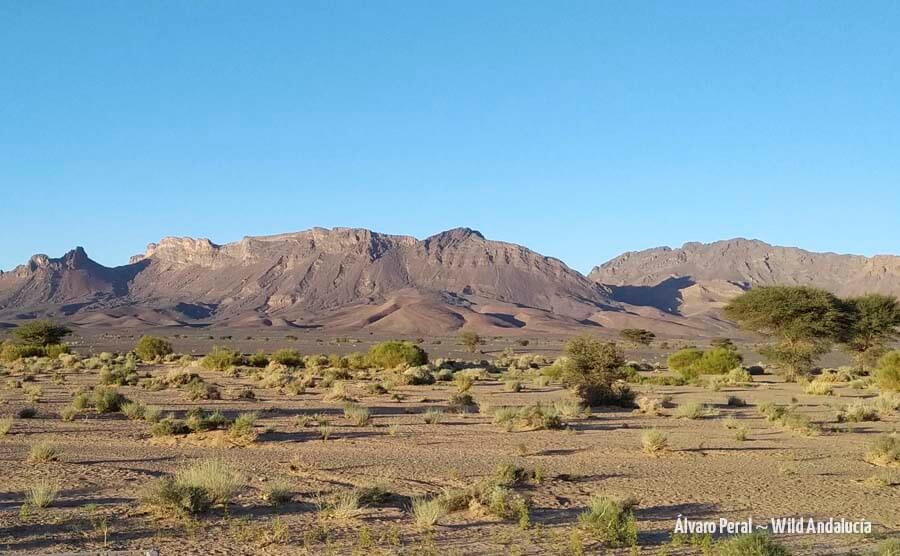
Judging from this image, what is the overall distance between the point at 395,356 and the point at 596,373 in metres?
23.2

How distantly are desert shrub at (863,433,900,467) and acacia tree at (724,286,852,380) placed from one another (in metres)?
29.2

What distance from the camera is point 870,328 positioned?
52.1m

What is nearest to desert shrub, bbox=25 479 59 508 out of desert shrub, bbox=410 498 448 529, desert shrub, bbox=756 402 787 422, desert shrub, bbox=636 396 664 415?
desert shrub, bbox=410 498 448 529

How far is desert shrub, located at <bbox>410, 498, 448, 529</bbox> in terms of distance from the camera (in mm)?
10617

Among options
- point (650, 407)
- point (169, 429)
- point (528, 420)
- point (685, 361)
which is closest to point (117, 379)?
point (169, 429)

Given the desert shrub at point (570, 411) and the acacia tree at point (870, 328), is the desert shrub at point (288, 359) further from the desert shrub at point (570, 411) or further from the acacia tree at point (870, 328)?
the acacia tree at point (870, 328)

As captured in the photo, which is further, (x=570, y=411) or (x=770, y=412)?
(x=570, y=411)

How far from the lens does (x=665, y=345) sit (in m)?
101

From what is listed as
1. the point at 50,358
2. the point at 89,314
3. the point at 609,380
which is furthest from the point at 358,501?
the point at 89,314

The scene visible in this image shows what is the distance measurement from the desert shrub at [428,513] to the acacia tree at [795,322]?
38.9 meters

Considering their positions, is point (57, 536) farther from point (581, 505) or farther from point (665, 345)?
point (665, 345)

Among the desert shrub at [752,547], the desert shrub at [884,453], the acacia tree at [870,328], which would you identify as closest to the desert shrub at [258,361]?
the acacia tree at [870,328]

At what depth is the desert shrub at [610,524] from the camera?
9.98 m

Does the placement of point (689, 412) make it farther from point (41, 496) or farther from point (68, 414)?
point (41, 496)
